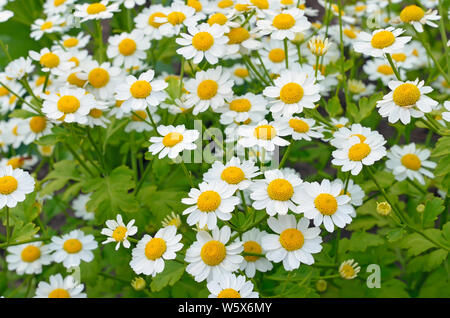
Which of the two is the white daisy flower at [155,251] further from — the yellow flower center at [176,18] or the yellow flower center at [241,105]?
the yellow flower center at [176,18]

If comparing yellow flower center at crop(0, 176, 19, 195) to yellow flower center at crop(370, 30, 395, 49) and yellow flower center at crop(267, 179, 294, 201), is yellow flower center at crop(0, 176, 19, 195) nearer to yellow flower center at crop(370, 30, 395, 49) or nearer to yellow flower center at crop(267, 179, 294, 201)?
yellow flower center at crop(267, 179, 294, 201)

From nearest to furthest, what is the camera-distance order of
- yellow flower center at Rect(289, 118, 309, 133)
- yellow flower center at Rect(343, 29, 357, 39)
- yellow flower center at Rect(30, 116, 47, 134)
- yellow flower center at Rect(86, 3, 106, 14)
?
yellow flower center at Rect(289, 118, 309, 133) < yellow flower center at Rect(86, 3, 106, 14) < yellow flower center at Rect(30, 116, 47, 134) < yellow flower center at Rect(343, 29, 357, 39)

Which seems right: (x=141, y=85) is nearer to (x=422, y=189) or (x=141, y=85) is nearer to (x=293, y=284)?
(x=293, y=284)

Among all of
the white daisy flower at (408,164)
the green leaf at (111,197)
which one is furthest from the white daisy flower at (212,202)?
the white daisy flower at (408,164)

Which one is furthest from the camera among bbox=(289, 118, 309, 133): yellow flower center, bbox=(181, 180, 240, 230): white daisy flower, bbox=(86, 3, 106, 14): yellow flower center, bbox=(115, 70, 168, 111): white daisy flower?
bbox=(86, 3, 106, 14): yellow flower center

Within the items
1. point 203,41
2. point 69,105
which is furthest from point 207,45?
point 69,105

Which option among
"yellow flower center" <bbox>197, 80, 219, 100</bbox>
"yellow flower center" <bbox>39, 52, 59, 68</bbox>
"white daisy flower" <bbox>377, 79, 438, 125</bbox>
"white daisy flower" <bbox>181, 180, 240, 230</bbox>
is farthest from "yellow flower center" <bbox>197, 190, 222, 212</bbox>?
"yellow flower center" <bbox>39, 52, 59, 68</bbox>

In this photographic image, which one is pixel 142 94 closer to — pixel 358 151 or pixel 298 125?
pixel 298 125
